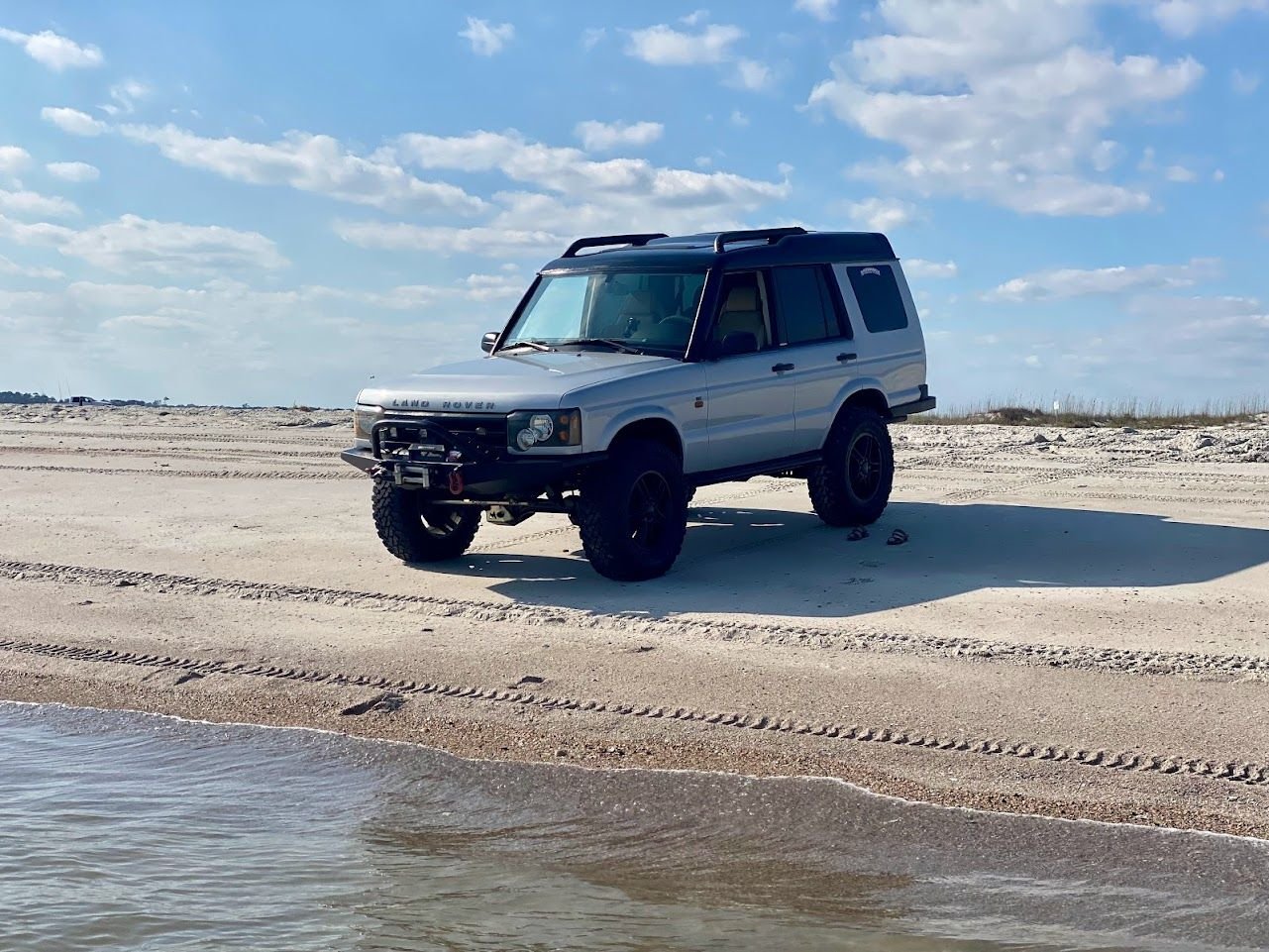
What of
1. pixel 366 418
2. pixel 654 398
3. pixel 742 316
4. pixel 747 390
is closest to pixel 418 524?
pixel 366 418

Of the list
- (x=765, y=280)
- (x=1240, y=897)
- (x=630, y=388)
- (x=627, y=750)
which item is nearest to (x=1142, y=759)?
(x=1240, y=897)

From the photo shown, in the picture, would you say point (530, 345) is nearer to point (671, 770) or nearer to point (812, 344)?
point (812, 344)

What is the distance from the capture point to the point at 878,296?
12016mm

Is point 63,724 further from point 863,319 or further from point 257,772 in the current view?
point 863,319

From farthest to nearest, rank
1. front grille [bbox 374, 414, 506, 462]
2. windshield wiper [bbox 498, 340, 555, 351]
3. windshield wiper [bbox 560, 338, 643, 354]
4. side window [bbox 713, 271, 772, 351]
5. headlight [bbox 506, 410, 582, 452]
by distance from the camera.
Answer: windshield wiper [bbox 498, 340, 555, 351]
side window [bbox 713, 271, 772, 351]
windshield wiper [bbox 560, 338, 643, 354]
front grille [bbox 374, 414, 506, 462]
headlight [bbox 506, 410, 582, 452]

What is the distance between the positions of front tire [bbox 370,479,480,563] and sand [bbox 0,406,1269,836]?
0.50ft

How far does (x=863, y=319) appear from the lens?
1178 centimetres

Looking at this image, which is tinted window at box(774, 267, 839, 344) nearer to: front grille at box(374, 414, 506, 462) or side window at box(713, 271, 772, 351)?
side window at box(713, 271, 772, 351)

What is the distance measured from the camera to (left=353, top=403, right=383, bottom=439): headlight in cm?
1005

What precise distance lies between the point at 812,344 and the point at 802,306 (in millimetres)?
291

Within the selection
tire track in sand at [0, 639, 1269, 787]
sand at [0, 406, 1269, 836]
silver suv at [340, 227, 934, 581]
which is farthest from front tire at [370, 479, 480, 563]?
tire track in sand at [0, 639, 1269, 787]

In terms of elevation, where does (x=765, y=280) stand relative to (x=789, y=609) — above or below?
above

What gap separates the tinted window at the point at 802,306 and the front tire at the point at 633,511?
64.4 inches

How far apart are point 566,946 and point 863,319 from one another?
312 inches
